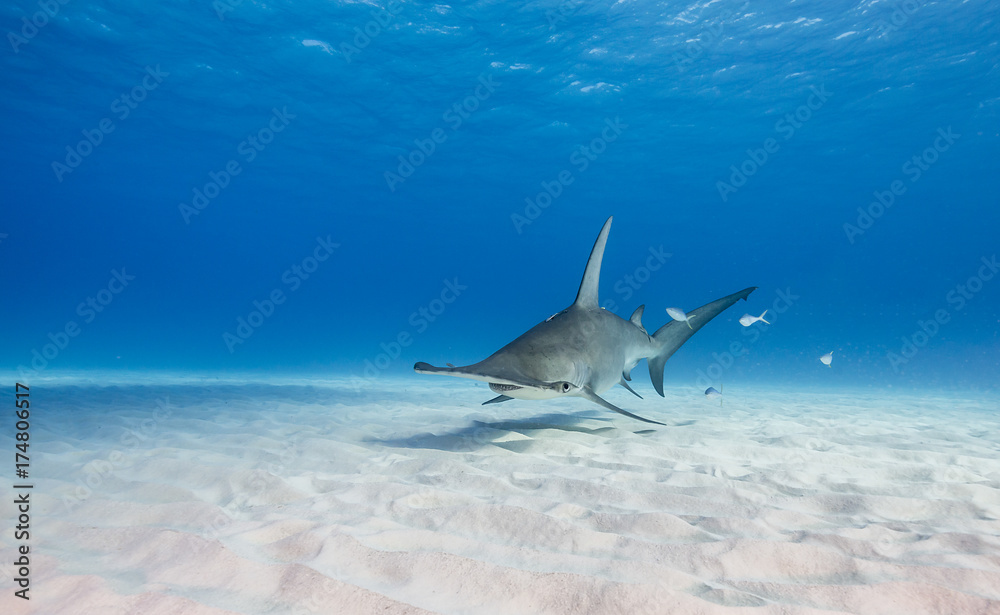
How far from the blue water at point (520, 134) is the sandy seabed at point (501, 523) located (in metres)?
16.0

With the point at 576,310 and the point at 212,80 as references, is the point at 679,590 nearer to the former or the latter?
the point at 576,310

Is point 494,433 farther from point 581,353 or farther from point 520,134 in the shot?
point 520,134

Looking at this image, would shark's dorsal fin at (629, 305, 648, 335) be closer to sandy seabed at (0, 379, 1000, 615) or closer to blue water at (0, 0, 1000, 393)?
sandy seabed at (0, 379, 1000, 615)

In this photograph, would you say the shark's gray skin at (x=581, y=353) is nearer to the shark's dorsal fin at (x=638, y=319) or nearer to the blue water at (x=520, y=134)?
the shark's dorsal fin at (x=638, y=319)

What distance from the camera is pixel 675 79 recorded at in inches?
891

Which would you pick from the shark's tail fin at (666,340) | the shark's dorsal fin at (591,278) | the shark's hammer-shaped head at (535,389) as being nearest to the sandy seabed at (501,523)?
the shark's hammer-shaped head at (535,389)

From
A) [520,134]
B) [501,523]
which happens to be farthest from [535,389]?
[520,134]

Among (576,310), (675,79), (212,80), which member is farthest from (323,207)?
(576,310)

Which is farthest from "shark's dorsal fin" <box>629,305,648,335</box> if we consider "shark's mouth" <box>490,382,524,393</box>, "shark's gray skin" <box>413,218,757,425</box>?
"shark's mouth" <box>490,382,524,393</box>

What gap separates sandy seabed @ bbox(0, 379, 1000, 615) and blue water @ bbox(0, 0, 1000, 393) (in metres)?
16.0

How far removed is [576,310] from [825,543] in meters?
3.17

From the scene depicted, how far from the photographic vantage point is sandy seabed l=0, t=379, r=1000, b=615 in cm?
172

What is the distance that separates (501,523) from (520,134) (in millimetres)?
29867

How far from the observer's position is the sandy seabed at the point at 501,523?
1721 mm
